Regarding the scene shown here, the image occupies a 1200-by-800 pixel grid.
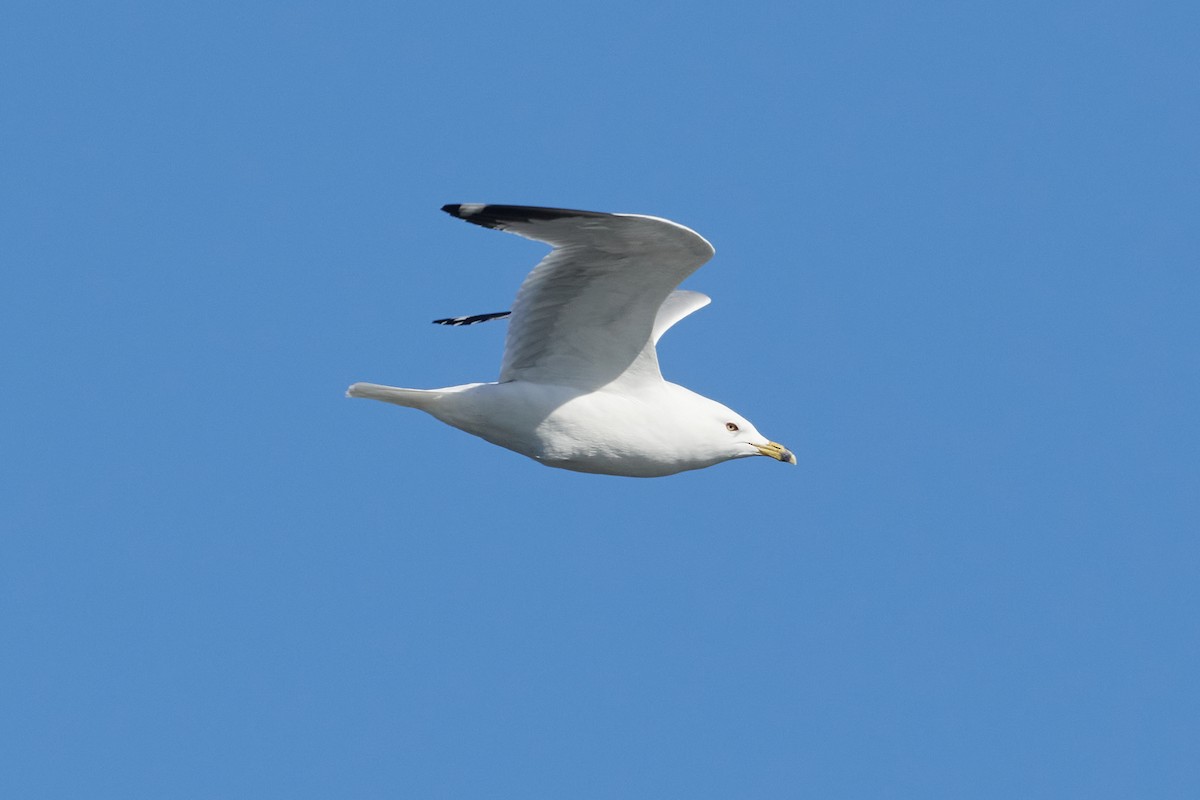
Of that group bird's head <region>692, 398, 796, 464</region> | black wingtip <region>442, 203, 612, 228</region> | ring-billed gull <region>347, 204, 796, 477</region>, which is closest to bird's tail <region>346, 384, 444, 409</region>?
ring-billed gull <region>347, 204, 796, 477</region>

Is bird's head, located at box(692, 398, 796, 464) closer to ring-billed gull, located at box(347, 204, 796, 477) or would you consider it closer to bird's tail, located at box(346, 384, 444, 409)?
ring-billed gull, located at box(347, 204, 796, 477)

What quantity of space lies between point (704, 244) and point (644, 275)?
658 mm

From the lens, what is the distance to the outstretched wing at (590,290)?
452 inches

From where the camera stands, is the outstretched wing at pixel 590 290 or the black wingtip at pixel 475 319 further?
the black wingtip at pixel 475 319

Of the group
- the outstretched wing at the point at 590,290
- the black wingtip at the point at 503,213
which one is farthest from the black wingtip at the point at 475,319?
the black wingtip at the point at 503,213

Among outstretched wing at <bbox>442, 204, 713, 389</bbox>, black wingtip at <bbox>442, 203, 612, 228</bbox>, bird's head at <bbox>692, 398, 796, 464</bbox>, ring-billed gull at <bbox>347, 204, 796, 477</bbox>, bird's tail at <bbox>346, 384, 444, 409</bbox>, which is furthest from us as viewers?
bird's head at <bbox>692, 398, 796, 464</bbox>

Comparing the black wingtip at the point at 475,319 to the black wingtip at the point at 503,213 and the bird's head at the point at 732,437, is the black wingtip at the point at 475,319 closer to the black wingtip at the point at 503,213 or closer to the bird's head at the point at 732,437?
the bird's head at the point at 732,437

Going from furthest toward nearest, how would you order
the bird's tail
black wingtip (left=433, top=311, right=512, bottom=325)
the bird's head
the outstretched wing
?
1. black wingtip (left=433, top=311, right=512, bottom=325)
2. the bird's head
3. the bird's tail
4. the outstretched wing

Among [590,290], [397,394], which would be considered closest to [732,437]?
[590,290]

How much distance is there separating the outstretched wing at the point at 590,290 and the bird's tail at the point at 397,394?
1.94ft

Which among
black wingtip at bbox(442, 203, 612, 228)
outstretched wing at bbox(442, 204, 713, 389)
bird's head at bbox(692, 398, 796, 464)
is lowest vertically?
bird's head at bbox(692, 398, 796, 464)

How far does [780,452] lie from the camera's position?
45.2 ft

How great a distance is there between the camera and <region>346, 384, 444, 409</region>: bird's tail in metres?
12.7

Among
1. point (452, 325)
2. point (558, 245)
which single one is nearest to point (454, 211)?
point (558, 245)
